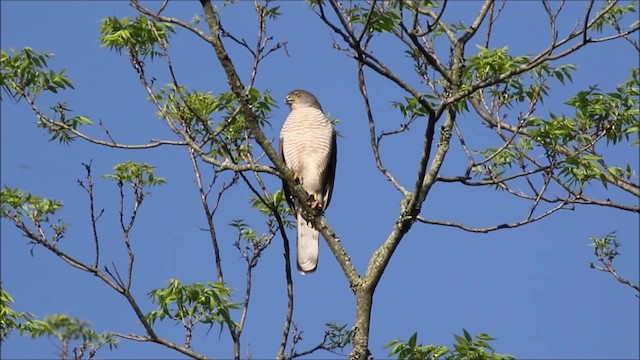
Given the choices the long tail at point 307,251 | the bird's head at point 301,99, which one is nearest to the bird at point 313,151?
the bird's head at point 301,99

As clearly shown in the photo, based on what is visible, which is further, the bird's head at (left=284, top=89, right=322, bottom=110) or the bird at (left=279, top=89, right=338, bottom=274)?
the bird's head at (left=284, top=89, right=322, bottom=110)

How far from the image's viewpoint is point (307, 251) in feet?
30.5

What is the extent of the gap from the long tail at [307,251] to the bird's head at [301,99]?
1.37m

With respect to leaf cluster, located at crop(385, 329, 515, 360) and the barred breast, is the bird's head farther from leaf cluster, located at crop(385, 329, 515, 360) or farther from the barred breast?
leaf cluster, located at crop(385, 329, 515, 360)

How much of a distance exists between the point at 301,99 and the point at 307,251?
1.73 meters

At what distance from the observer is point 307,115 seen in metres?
9.90

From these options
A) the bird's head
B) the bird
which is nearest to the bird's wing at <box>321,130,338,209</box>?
the bird

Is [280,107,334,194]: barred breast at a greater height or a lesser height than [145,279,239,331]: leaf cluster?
greater

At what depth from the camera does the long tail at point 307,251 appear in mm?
9273

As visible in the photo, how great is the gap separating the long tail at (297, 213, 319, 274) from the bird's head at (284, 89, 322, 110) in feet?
4.51

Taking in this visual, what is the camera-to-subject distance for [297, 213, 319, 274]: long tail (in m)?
9.27

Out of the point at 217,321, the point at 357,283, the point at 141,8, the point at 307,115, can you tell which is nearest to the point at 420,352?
the point at 357,283

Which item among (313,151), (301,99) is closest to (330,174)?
(313,151)

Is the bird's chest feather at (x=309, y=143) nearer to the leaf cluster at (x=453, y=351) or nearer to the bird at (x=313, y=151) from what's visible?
the bird at (x=313, y=151)
